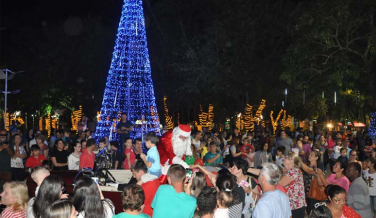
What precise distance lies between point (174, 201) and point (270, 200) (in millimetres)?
1092

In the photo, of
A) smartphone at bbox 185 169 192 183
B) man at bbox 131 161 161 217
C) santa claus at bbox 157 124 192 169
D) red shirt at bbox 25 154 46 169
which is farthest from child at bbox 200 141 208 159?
man at bbox 131 161 161 217

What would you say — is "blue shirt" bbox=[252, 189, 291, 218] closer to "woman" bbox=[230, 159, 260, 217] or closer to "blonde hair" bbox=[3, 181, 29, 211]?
"woman" bbox=[230, 159, 260, 217]

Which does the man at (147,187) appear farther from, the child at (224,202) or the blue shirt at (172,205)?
the child at (224,202)

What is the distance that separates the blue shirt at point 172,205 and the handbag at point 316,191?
415cm

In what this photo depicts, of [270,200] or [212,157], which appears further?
[212,157]

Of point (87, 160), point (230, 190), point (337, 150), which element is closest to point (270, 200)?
point (230, 190)

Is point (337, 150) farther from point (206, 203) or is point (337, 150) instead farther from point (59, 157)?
point (206, 203)

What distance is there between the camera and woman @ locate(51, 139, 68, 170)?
42.6 ft

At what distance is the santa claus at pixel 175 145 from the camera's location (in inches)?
351

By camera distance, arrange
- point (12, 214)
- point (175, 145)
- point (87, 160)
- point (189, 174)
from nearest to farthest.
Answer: point (12, 214) → point (189, 174) → point (175, 145) → point (87, 160)

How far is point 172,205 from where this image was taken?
6070 millimetres

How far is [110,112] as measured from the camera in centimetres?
2352

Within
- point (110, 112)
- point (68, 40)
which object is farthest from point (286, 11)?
point (68, 40)

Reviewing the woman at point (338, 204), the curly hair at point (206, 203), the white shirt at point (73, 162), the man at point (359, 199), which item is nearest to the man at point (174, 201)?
the curly hair at point (206, 203)
